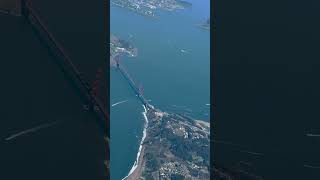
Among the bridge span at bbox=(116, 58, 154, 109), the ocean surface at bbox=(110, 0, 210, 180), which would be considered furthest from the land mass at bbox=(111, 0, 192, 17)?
the bridge span at bbox=(116, 58, 154, 109)

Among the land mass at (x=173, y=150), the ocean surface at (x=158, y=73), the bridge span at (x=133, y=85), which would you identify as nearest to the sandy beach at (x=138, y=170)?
the land mass at (x=173, y=150)

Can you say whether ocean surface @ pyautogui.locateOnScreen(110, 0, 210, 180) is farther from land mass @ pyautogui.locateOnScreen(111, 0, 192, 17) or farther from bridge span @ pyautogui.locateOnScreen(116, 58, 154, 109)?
land mass @ pyautogui.locateOnScreen(111, 0, 192, 17)
